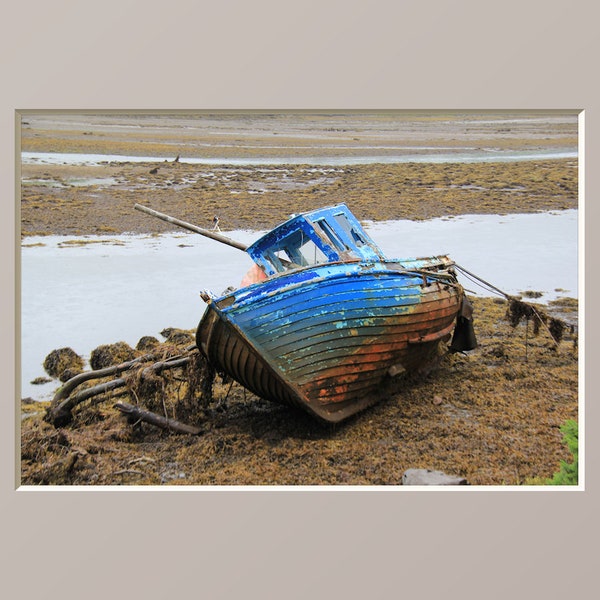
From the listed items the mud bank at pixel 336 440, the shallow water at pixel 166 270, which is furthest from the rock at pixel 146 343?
the mud bank at pixel 336 440

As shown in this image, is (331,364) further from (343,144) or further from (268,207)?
(268,207)

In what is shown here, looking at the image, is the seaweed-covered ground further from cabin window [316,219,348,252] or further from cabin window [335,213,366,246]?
cabin window [316,219,348,252]

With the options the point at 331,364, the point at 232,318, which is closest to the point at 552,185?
the point at 331,364

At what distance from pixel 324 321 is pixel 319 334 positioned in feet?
0.51

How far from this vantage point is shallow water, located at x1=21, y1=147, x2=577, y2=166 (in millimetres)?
11117

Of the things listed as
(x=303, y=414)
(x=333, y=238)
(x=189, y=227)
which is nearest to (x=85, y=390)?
(x=189, y=227)

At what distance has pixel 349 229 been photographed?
421 inches

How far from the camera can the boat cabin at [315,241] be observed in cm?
992

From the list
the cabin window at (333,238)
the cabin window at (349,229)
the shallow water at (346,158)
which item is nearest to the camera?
the cabin window at (333,238)

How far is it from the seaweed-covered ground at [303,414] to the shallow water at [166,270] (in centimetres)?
41

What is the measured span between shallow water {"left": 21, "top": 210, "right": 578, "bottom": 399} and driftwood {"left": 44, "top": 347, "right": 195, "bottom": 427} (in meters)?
0.58

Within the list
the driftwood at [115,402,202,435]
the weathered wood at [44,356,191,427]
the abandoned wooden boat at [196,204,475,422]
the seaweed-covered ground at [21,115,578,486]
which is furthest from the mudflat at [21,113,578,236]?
the driftwood at [115,402,202,435]

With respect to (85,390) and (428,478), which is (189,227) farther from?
(428,478)

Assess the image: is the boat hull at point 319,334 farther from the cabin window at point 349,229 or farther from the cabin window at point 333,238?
the cabin window at point 349,229
